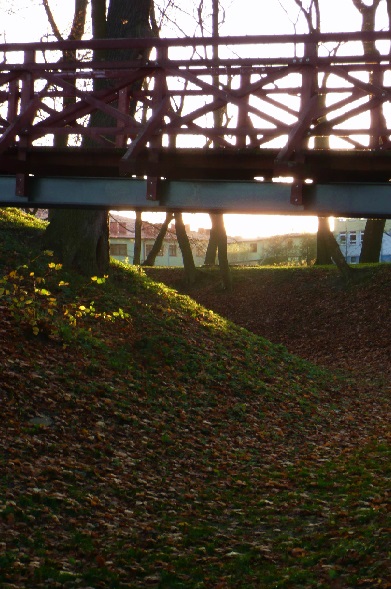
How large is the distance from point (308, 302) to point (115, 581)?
2135cm

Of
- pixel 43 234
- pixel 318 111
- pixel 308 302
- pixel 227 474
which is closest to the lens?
pixel 318 111

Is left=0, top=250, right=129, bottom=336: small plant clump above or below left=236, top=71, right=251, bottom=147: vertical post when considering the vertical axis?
below

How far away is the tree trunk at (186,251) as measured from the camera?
31703 millimetres

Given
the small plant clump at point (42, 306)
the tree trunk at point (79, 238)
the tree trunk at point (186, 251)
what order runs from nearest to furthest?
the small plant clump at point (42, 306) → the tree trunk at point (79, 238) → the tree trunk at point (186, 251)

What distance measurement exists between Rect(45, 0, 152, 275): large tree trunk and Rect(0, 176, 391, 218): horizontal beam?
22.8 ft

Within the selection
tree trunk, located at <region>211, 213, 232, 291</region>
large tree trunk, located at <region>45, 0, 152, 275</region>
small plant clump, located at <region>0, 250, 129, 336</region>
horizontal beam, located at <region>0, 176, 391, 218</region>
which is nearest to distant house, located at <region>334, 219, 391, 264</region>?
tree trunk, located at <region>211, 213, 232, 291</region>

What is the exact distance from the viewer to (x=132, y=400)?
12633 mm

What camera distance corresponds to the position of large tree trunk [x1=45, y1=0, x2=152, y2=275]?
1836 centimetres

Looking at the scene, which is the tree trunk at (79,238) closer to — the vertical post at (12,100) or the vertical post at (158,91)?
the vertical post at (12,100)

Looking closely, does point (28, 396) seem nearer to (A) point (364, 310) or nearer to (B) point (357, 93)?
(B) point (357, 93)

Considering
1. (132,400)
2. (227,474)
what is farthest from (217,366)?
(227,474)


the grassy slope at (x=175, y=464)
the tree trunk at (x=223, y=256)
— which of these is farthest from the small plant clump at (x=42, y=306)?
the tree trunk at (x=223, y=256)

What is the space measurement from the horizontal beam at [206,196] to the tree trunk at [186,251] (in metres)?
19.7

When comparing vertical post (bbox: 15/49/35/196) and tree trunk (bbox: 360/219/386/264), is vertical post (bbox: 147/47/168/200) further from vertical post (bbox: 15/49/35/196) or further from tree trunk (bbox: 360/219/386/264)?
tree trunk (bbox: 360/219/386/264)
